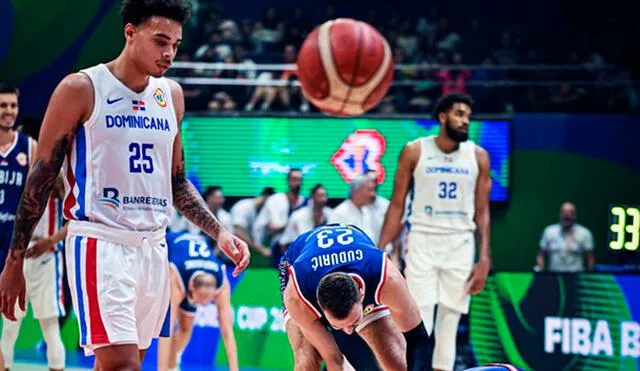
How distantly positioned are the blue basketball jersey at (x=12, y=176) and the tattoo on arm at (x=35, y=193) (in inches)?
113

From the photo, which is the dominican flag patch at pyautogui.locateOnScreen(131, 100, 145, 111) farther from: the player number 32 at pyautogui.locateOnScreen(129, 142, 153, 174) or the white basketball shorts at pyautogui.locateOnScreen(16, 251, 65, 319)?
the white basketball shorts at pyautogui.locateOnScreen(16, 251, 65, 319)

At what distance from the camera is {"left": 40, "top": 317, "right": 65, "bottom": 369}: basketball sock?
8156 millimetres

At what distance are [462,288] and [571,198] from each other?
578 centimetres

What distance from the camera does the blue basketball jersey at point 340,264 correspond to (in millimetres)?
5691

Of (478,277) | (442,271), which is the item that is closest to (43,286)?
(442,271)

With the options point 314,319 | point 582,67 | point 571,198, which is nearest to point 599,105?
point 582,67

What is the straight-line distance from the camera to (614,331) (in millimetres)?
9531

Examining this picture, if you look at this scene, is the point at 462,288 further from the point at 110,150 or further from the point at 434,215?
the point at 110,150

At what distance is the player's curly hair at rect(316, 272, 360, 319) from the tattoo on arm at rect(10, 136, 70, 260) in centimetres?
142

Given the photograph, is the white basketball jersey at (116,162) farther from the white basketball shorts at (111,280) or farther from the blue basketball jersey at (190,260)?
the blue basketball jersey at (190,260)

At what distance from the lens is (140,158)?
4.44m

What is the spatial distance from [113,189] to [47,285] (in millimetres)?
4221

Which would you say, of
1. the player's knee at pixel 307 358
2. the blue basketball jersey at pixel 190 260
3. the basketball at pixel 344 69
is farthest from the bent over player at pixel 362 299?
the blue basketball jersey at pixel 190 260

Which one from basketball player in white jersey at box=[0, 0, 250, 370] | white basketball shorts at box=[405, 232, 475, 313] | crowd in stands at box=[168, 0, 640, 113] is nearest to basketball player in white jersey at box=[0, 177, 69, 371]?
white basketball shorts at box=[405, 232, 475, 313]
